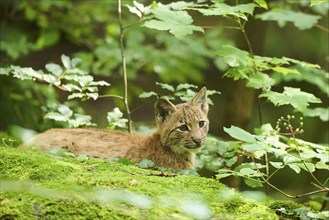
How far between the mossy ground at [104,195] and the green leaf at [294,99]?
1.28 m

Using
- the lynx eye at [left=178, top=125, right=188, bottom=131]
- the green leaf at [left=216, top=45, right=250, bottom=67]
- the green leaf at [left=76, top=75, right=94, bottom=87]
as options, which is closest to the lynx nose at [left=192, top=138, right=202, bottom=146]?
the lynx eye at [left=178, top=125, right=188, bottom=131]

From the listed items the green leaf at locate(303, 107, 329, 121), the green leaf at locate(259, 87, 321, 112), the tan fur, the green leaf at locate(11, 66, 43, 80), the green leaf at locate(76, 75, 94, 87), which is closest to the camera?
the green leaf at locate(259, 87, 321, 112)

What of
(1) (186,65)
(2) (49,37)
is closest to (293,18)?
(1) (186,65)

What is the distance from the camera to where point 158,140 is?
5484mm

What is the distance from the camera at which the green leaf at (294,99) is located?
435 cm

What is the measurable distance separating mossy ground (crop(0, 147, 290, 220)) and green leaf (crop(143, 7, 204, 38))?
52.3 inches

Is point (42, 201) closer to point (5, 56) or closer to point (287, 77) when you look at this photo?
point (287, 77)

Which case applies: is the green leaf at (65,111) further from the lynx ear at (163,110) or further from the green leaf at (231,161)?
the green leaf at (231,161)

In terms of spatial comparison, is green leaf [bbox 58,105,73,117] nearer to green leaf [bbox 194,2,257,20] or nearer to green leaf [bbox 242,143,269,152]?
green leaf [bbox 194,2,257,20]

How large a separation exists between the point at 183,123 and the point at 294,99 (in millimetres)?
1374

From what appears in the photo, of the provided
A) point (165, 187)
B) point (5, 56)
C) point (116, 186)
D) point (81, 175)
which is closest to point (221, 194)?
point (165, 187)

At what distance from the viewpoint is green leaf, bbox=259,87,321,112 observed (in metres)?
4.35

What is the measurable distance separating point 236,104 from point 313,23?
196cm

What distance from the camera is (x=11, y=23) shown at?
9.48 meters
